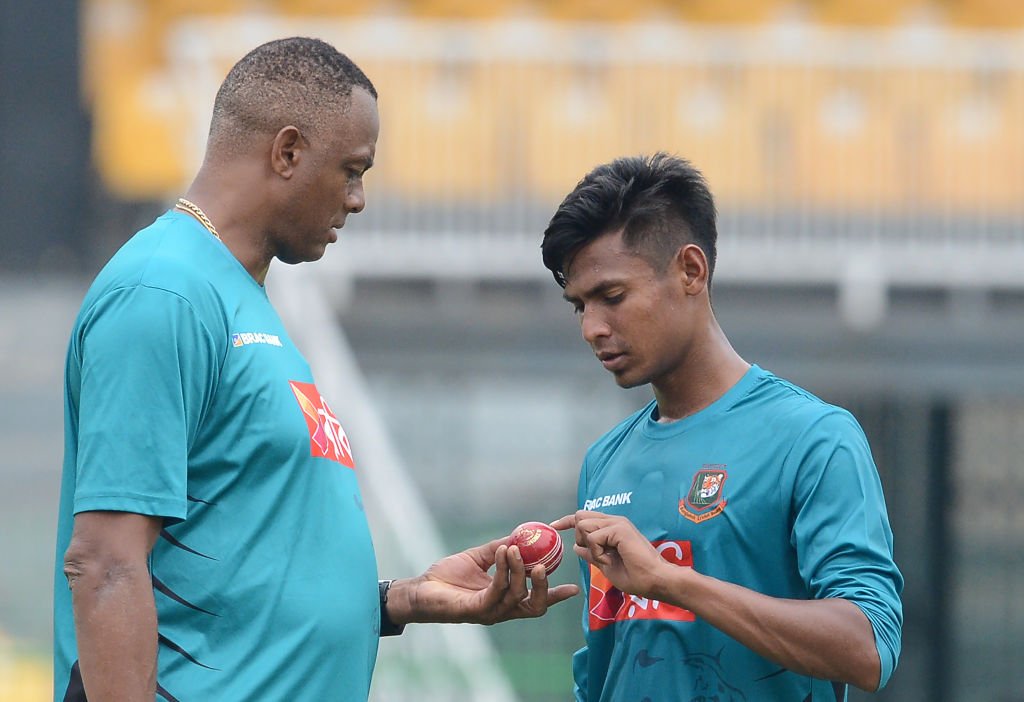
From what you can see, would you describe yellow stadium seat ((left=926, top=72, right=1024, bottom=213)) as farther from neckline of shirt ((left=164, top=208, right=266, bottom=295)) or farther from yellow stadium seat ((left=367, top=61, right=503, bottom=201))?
neckline of shirt ((left=164, top=208, right=266, bottom=295))

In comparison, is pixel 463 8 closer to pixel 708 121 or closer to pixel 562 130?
pixel 562 130

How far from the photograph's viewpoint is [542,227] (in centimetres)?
1008

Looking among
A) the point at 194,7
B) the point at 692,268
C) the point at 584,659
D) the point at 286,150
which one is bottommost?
the point at 584,659

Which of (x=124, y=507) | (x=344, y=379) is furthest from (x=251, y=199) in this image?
(x=344, y=379)

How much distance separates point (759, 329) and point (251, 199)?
23.7 ft

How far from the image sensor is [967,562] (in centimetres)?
1089

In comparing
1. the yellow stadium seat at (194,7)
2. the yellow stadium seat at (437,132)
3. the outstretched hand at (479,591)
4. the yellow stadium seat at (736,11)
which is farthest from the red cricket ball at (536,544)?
the yellow stadium seat at (736,11)

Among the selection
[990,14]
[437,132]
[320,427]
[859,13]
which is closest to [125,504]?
[320,427]

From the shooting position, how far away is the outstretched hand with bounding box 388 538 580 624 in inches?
117

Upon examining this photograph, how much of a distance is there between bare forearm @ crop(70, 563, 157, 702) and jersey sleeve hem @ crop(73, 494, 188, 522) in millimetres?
96

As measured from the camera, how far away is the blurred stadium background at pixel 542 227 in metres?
9.82

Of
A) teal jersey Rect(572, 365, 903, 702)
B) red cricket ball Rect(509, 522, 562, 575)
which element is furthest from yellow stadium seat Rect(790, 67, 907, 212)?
red cricket ball Rect(509, 522, 562, 575)

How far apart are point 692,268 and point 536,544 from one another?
65 cm

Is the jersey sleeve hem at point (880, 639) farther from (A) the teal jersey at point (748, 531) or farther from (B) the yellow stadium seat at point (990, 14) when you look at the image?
(B) the yellow stadium seat at point (990, 14)
